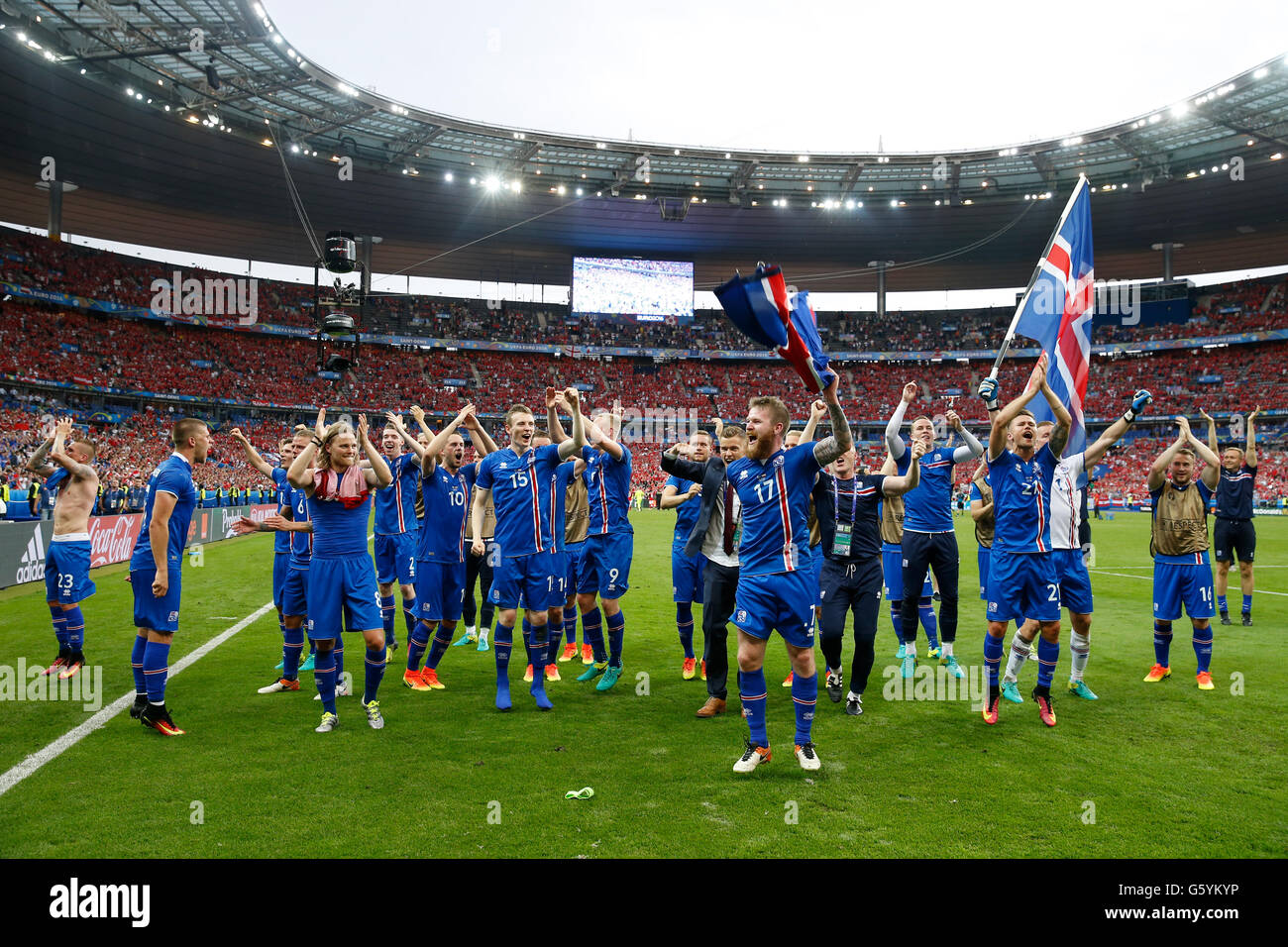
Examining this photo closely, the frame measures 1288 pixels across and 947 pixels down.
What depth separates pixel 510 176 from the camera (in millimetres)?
40156

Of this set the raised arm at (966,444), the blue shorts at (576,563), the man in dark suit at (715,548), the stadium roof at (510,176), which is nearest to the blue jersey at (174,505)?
the blue shorts at (576,563)

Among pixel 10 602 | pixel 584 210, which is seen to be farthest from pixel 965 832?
pixel 584 210

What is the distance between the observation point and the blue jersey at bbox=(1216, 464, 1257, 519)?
11.0 metres

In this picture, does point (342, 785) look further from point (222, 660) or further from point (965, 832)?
point (222, 660)

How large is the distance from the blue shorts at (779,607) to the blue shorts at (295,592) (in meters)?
4.04

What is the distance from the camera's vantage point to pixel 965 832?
402cm

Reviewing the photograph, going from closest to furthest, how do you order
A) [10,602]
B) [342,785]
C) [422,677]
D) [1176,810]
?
[1176,810] < [342,785] < [422,677] < [10,602]

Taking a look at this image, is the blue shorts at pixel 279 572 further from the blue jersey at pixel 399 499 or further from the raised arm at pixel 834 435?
the raised arm at pixel 834 435

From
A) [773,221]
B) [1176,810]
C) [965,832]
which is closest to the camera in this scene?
[965,832]

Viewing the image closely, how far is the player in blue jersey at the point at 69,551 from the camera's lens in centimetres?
755

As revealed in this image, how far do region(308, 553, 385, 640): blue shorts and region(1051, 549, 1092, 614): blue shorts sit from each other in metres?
5.83

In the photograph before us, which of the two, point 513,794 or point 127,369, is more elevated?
point 127,369

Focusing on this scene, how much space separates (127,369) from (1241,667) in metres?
51.8

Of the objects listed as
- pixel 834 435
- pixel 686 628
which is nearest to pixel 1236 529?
pixel 686 628
